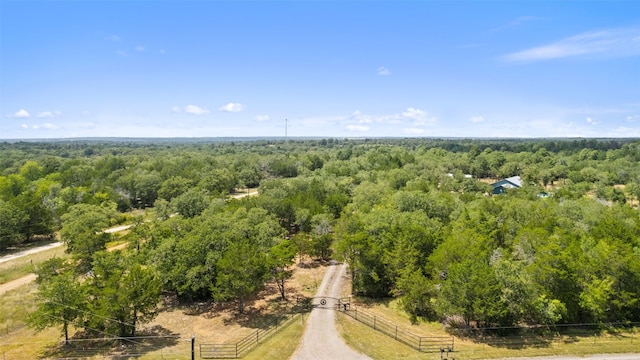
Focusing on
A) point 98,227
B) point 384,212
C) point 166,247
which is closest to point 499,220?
point 384,212

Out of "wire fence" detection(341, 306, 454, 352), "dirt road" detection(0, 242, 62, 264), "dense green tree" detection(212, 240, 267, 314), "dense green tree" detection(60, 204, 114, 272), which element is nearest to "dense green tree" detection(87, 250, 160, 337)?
"dense green tree" detection(212, 240, 267, 314)

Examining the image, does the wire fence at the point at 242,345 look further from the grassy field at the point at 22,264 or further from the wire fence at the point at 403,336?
the grassy field at the point at 22,264

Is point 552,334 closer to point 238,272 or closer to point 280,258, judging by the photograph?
point 280,258

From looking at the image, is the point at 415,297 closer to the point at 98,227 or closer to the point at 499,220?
the point at 499,220

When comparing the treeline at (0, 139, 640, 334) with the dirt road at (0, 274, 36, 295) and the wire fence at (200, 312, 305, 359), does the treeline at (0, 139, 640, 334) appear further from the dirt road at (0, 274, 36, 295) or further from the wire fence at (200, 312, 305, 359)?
the dirt road at (0, 274, 36, 295)

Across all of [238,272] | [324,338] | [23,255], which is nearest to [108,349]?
[238,272]
